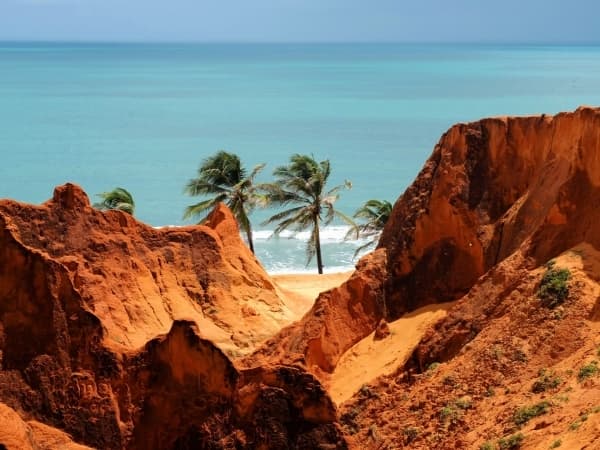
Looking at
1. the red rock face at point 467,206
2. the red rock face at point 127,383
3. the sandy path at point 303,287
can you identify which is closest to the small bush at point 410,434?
the red rock face at point 127,383

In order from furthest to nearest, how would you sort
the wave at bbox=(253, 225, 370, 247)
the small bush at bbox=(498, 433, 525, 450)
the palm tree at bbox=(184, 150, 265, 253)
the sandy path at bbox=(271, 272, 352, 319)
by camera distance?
the wave at bbox=(253, 225, 370, 247)
the palm tree at bbox=(184, 150, 265, 253)
the sandy path at bbox=(271, 272, 352, 319)
the small bush at bbox=(498, 433, 525, 450)

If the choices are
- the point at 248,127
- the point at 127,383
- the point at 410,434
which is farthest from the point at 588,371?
the point at 248,127

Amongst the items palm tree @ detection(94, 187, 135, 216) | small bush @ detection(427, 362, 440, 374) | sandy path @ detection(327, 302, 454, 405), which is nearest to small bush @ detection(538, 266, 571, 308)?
small bush @ detection(427, 362, 440, 374)

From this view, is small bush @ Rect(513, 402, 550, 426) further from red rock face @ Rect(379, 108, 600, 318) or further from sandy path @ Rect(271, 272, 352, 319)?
sandy path @ Rect(271, 272, 352, 319)

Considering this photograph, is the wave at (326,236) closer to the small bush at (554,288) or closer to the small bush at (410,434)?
the small bush at (554,288)

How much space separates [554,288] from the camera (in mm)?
19859

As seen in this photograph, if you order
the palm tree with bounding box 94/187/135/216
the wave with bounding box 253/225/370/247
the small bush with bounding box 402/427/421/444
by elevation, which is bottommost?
the small bush with bounding box 402/427/421/444

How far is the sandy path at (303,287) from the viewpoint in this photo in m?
34.9

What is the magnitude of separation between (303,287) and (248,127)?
82.9 metres

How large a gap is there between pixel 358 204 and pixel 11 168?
38.3 m

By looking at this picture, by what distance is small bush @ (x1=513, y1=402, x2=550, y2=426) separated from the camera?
17281 millimetres

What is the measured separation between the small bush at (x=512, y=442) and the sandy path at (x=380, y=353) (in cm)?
540

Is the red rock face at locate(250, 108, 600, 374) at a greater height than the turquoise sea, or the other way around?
the turquoise sea

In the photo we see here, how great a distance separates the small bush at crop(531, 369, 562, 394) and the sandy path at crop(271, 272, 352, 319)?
1466 cm
